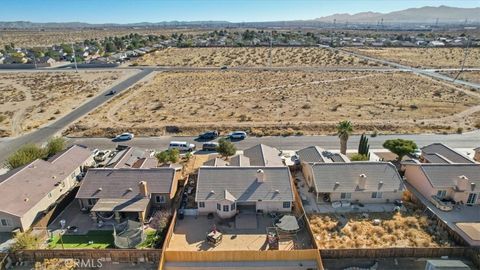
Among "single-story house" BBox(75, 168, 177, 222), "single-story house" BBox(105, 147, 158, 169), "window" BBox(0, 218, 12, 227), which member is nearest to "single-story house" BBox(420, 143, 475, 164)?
"single-story house" BBox(75, 168, 177, 222)


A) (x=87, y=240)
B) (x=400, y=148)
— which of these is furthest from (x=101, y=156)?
(x=400, y=148)

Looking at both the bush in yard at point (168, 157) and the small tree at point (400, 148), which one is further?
the small tree at point (400, 148)

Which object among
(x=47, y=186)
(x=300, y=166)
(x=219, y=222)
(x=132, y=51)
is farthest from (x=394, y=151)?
(x=132, y=51)

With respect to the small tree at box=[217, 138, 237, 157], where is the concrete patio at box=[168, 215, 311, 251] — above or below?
below

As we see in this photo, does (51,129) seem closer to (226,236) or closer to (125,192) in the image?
(125,192)

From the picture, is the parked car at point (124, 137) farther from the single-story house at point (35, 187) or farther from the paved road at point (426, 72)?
the paved road at point (426, 72)

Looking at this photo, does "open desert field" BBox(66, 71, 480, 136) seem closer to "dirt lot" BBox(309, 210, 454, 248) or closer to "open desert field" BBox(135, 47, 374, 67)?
"dirt lot" BBox(309, 210, 454, 248)

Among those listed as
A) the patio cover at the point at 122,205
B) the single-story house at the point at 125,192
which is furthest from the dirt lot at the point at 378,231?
the patio cover at the point at 122,205
